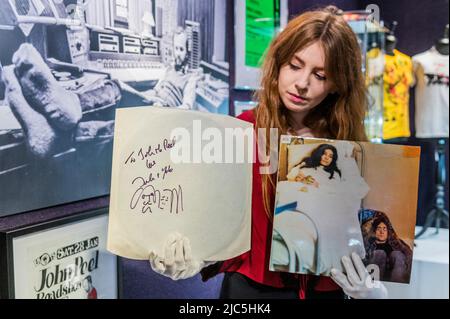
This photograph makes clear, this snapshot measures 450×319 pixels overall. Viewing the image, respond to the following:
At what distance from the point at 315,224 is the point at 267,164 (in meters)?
0.11

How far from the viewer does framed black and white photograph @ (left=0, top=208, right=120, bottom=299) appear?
0.60m

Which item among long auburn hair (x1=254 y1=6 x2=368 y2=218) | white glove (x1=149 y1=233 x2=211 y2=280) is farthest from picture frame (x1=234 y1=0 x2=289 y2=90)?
white glove (x1=149 y1=233 x2=211 y2=280)

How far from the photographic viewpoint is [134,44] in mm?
654

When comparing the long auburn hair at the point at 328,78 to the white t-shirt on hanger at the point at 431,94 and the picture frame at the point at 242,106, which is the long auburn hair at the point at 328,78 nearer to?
the picture frame at the point at 242,106

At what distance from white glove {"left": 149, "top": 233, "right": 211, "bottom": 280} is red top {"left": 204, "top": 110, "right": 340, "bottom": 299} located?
0.08m

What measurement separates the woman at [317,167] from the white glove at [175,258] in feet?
0.57

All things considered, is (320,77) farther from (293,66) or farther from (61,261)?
(61,261)

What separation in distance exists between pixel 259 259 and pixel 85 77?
1.24ft

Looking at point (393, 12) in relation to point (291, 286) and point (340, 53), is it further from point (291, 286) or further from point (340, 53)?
point (291, 286)

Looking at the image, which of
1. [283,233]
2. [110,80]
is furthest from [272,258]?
[110,80]

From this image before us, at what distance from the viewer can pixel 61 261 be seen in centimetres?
67

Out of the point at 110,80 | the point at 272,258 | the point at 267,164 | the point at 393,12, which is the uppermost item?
the point at 393,12

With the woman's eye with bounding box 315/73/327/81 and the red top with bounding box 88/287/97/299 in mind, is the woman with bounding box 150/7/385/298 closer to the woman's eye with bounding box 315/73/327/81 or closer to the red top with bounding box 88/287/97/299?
the woman's eye with bounding box 315/73/327/81

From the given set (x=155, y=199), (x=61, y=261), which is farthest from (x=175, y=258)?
(x=61, y=261)
